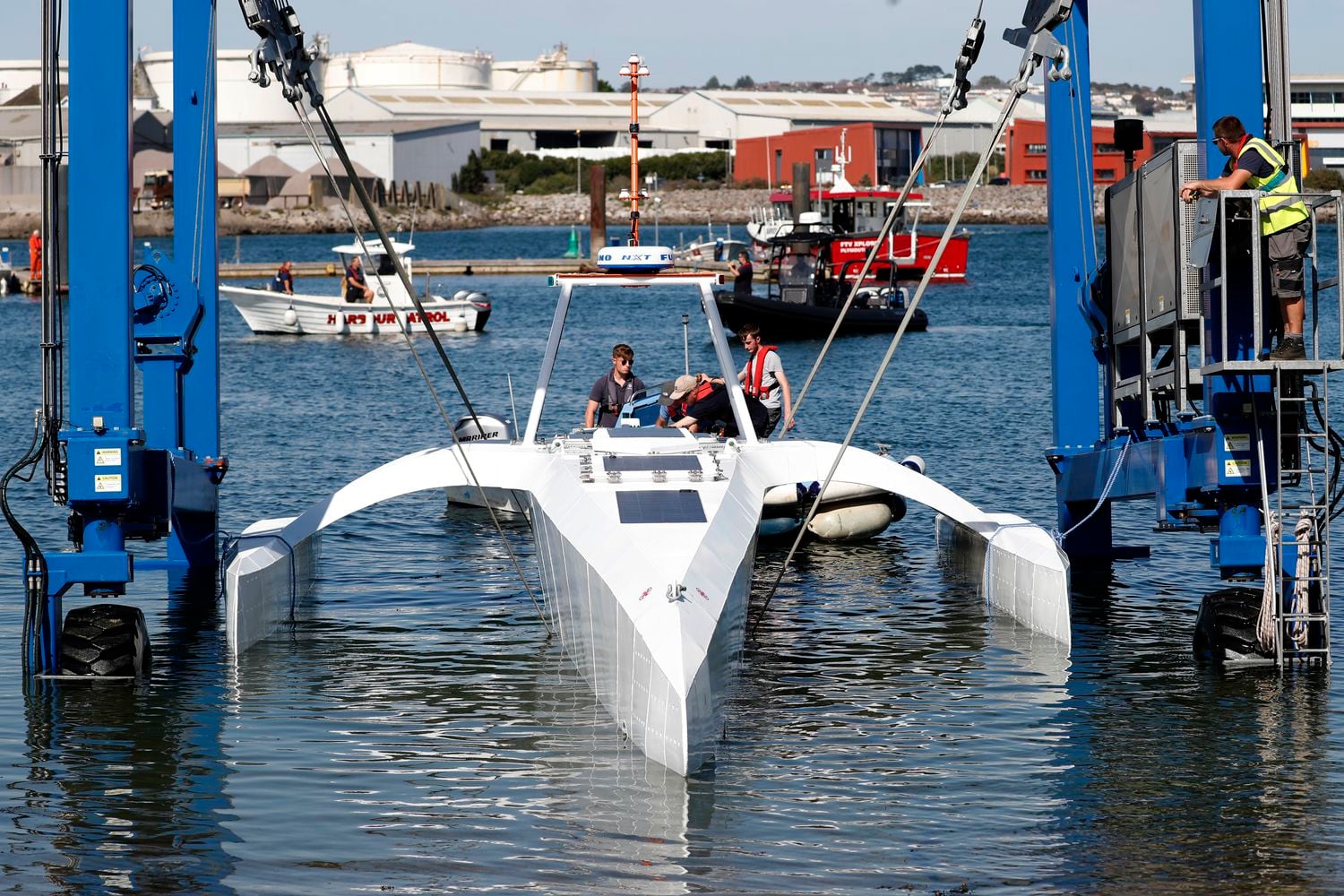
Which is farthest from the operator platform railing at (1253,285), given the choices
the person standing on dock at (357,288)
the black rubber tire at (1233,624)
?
the person standing on dock at (357,288)

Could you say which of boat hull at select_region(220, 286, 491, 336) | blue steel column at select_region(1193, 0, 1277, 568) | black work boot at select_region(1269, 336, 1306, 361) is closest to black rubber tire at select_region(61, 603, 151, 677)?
blue steel column at select_region(1193, 0, 1277, 568)

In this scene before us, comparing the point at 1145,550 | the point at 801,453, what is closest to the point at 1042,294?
the point at 1145,550

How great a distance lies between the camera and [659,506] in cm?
1066

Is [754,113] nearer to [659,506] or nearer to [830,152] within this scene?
[830,152]

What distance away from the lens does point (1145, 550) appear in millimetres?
16078

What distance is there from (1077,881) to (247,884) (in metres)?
3.53

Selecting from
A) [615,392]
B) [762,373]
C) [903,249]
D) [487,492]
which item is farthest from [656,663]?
[903,249]

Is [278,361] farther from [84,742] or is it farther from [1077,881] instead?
[1077,881]

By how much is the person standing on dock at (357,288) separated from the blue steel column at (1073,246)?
112 feet

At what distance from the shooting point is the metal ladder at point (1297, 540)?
1073 centimetres

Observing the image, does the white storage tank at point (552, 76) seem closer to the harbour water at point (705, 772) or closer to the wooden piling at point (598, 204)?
the wooden piling at point (598, 204)

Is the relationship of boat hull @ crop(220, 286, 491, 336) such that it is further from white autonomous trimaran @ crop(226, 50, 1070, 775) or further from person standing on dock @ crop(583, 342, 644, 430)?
white autonomous trimaran @ crop(226, 50, 1070, 775)

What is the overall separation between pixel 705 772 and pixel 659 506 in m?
1.77

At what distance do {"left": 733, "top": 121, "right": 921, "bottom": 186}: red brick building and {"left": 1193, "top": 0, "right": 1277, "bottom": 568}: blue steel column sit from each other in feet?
359
